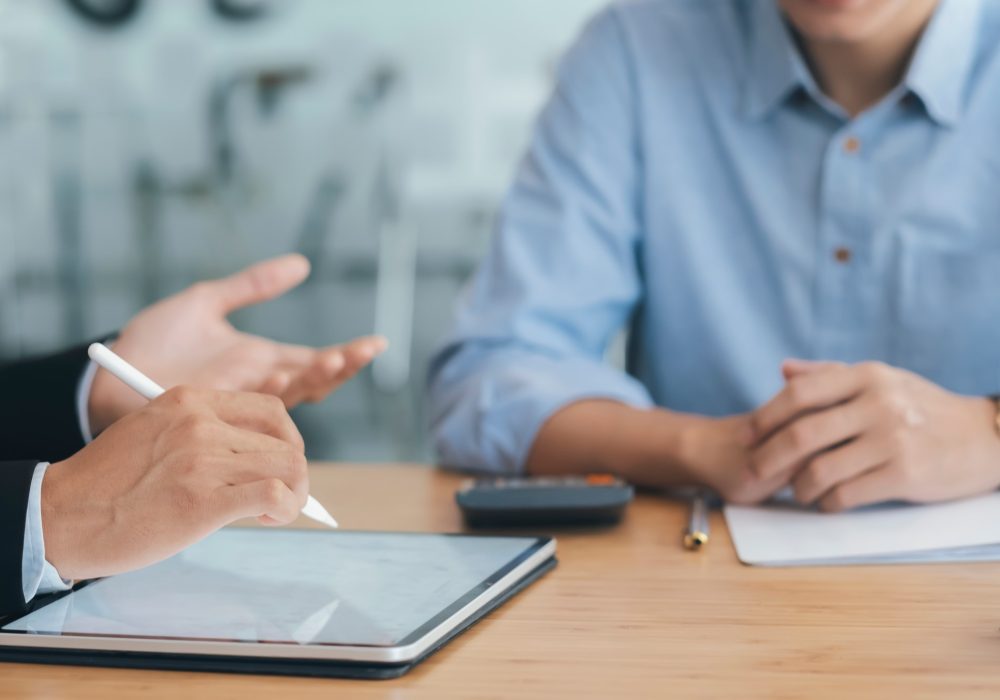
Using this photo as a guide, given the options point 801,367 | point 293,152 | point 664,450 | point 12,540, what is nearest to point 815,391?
point 801,367

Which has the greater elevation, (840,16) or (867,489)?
(840,16)

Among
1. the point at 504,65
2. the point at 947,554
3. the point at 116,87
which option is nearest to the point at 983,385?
the point at 947,554

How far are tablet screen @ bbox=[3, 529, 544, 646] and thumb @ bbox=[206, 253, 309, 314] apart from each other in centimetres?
27

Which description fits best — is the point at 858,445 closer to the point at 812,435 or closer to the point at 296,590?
the point at 812,435

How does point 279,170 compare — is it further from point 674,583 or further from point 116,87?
point 674,583

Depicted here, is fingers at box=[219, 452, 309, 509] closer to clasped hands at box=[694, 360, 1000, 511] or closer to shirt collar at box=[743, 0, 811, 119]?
clasped hands at box=[694, 360, 1000, 511]

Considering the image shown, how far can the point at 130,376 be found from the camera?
2.17 ft

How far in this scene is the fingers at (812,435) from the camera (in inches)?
33.6

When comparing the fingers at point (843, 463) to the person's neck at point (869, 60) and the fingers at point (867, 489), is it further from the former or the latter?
the person's neck at point (869, 60)

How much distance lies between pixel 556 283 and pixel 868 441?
→ 0.47m

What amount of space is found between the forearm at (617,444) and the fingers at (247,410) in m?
0.40

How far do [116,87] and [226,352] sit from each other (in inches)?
75.8

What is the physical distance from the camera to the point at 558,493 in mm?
Answer: 827

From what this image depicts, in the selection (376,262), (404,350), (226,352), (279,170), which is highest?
(226,352)
